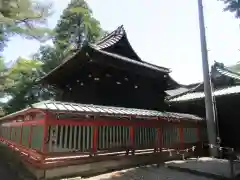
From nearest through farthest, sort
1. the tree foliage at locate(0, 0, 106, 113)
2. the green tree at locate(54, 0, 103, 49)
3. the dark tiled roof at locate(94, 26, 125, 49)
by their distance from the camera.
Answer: the dark tiled roof at locate(94, 26, 125, 49)
the tree foliage at locate(0, 0, 106, 113)
the green tree at locate(54, 0, 103, 49)

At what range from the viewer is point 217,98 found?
1539cm

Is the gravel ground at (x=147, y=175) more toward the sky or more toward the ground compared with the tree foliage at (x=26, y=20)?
more toward the ground

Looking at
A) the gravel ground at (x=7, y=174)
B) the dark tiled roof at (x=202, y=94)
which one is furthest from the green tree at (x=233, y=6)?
the gravel ground at (x=7, y=174)

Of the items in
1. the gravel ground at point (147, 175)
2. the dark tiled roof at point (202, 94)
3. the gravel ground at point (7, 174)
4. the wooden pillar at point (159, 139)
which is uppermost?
the dark tiled roof at point (202, 94)

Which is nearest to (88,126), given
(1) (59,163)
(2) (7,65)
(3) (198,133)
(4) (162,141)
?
(1) (59,163)

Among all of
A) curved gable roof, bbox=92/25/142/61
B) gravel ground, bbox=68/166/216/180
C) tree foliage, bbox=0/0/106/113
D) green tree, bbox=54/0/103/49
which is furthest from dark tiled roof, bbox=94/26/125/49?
green tree, bbox=54/0/103/49

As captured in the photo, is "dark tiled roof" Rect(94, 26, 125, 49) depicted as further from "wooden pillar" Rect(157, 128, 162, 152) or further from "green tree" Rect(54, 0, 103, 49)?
"green tree" Rect(54, 0, 103, 49)

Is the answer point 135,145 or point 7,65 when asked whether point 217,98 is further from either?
point 7,65

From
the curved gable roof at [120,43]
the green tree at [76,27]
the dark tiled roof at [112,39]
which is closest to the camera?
the dark tiled roof at [112,39]

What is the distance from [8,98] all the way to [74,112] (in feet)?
82.9

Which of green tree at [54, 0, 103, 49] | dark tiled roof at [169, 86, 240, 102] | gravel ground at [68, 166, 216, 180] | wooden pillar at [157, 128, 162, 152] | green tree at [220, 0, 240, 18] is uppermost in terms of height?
green tree at [54, 0, 103, 49]

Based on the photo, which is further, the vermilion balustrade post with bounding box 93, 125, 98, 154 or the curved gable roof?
the curved gable roof

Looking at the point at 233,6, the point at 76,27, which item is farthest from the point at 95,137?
the point at 76,27

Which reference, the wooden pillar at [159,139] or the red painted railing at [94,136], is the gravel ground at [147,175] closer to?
the red painted railing at [94,136]
